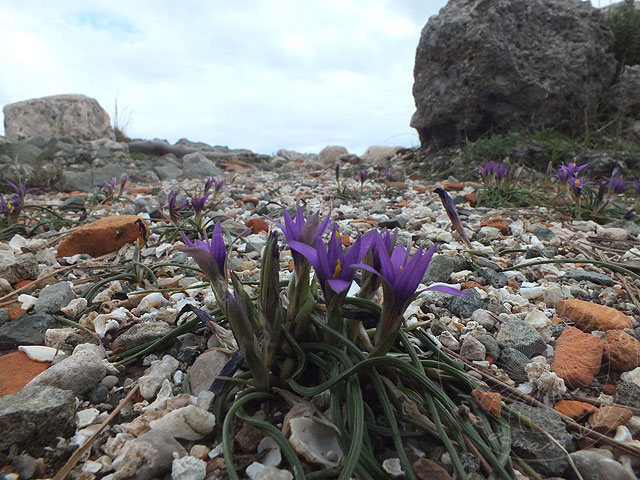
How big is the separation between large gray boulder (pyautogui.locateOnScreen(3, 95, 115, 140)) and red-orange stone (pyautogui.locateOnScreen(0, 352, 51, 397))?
12372 millimetres

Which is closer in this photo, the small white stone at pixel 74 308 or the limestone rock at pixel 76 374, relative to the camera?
the limestone rock at pixel 76 374

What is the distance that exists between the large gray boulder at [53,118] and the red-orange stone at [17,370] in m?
12.4

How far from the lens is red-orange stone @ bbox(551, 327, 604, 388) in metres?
1.19

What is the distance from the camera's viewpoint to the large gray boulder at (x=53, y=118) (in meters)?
11.6

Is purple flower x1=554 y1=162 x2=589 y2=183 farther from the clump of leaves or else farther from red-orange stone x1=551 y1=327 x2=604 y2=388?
red-orange stone x1=551 y1=327 x2=604 y2=388

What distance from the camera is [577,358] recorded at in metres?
1.25

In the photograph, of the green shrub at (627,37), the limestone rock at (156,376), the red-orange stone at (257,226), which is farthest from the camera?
the green shrub at (627,37)

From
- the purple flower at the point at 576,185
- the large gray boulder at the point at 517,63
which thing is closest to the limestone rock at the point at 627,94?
the large gray boulder at the point at 517,63

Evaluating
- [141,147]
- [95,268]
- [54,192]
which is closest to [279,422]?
[95,268]

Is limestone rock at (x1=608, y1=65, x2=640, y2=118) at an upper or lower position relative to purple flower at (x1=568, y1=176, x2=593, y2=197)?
upper

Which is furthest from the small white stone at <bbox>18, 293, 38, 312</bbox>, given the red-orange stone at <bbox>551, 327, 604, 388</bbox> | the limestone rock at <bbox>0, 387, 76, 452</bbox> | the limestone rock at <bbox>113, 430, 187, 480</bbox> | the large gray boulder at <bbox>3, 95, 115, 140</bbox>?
the large gray boulder at <bbox>3, 95, 115, 140</bbox>

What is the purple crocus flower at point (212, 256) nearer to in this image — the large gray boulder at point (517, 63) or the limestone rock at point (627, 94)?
the large gray boulder at point (517, 63)

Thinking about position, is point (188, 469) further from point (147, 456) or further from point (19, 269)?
point (19, 269)

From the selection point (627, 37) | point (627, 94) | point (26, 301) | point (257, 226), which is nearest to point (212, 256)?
point (26, 301)
